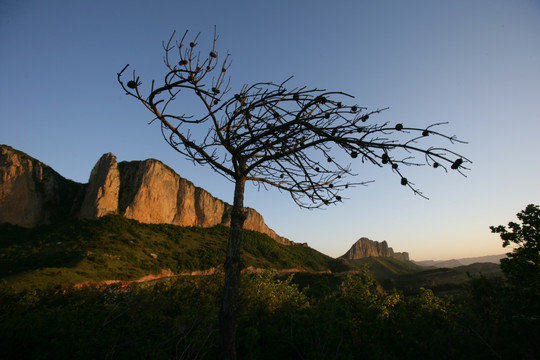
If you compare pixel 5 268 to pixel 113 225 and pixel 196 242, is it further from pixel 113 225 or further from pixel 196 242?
pixel 196 242

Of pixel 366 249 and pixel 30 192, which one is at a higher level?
pixel 30 192

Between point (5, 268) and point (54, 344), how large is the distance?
163 feet

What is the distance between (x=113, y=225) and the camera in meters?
52.8

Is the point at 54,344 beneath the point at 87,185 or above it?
beneath

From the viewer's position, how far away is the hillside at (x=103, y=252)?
32219 mm

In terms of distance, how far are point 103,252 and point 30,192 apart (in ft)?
105

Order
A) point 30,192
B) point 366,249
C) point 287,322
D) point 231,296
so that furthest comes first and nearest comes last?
point 366,249, point 30,192, point 287,322, point 231,296

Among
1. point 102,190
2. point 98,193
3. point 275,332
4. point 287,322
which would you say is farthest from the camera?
point 102,190

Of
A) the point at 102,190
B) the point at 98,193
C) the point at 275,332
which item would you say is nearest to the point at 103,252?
the point at 98,193

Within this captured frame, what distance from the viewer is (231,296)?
2809 millimetres

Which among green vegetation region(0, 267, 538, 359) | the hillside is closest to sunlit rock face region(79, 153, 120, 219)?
the hillside

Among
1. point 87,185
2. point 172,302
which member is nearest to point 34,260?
point 87,185

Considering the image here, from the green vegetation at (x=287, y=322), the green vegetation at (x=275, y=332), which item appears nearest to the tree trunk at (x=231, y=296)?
the green vegetation at (x=275, y=332)

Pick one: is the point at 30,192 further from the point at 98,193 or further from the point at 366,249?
the point at 366,249
